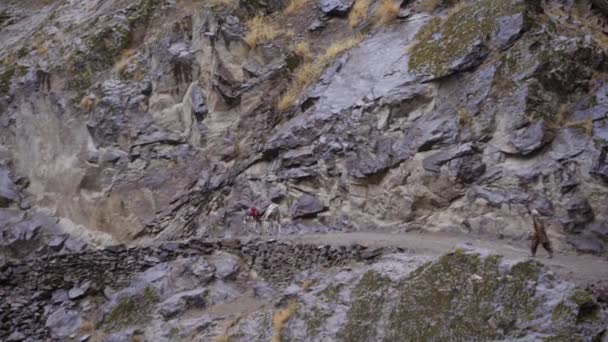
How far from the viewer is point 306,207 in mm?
15234

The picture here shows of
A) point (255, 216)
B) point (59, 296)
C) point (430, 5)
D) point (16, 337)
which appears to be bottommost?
point (16, 337)

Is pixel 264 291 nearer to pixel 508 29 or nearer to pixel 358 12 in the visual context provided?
pixel 508 29

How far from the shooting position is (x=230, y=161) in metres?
17.4

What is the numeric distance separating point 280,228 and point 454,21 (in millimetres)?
7515

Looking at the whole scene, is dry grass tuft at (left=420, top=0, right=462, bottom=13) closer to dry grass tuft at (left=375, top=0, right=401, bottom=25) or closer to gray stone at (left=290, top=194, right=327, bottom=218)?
dry grass tuft at (left=375, top=0, right=401, bottom=25)

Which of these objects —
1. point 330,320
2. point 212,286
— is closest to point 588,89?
point 330,320

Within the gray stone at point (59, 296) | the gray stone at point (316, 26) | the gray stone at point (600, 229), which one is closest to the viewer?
the gray stone at point (600, 229)

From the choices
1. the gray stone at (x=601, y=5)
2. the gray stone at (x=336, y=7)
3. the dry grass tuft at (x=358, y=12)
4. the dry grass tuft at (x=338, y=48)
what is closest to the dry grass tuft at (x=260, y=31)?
the gray stone at (x=336, y=7)

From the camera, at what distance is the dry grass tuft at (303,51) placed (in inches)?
742

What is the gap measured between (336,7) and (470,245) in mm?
11416

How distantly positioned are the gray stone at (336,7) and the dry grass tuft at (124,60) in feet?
23.2

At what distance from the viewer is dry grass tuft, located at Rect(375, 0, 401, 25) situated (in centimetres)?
1778

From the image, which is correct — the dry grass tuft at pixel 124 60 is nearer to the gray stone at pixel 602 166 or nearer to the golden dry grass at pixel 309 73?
the golden dry grass at pixel 309 73

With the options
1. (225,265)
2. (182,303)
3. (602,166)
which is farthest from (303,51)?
(602,166)
